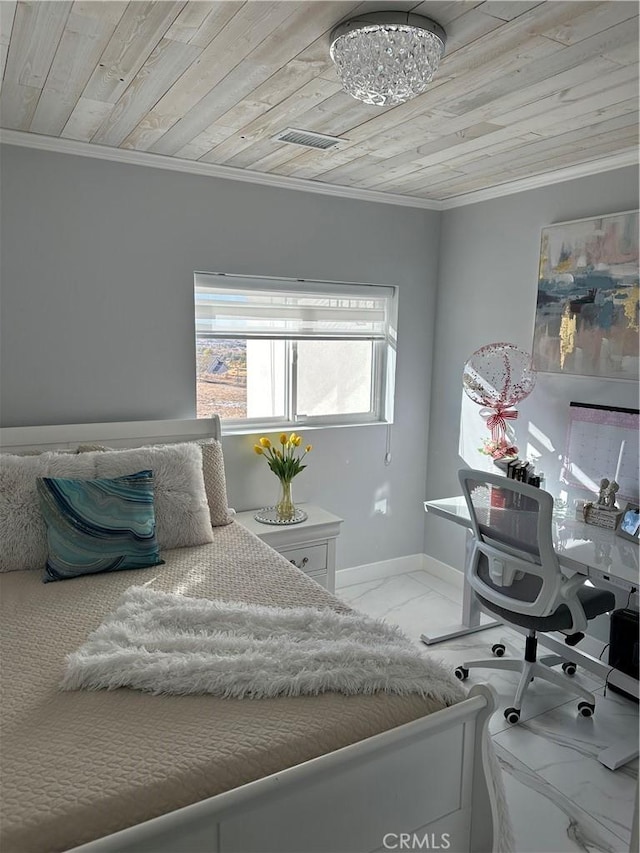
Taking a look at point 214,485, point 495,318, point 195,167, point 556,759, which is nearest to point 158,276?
point 195,167

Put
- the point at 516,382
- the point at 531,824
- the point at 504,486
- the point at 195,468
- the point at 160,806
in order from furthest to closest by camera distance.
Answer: the point at 516,382
the point at 195,468
the point at 504,486
the point at 531,824
the point at 160,806

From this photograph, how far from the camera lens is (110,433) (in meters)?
2.90

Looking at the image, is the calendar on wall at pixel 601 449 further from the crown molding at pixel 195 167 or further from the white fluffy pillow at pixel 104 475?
the white fluffy pillow at pixel 104 475

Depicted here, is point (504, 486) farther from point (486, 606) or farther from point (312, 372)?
point (312, 372)

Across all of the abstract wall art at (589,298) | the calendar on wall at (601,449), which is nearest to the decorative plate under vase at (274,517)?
the calendar on wall at (601,449)

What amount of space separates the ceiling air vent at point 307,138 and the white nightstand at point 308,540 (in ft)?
5.78

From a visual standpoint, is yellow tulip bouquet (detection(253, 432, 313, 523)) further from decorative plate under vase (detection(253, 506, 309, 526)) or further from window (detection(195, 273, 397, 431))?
window (detection(195, 273, 397, 431))

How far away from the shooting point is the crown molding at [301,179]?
8.70ft

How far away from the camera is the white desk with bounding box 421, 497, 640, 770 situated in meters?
2.18

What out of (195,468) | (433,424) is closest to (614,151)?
(433,424)

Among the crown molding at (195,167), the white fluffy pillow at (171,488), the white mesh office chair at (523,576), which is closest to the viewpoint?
the white mesh office chair at (523,576)

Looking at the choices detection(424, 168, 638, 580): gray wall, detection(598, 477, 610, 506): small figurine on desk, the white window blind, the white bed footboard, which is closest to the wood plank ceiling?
detection(424, 168, 638, 580): gray wall

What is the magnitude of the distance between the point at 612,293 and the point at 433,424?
1.44m

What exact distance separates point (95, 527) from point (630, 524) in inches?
84.3
